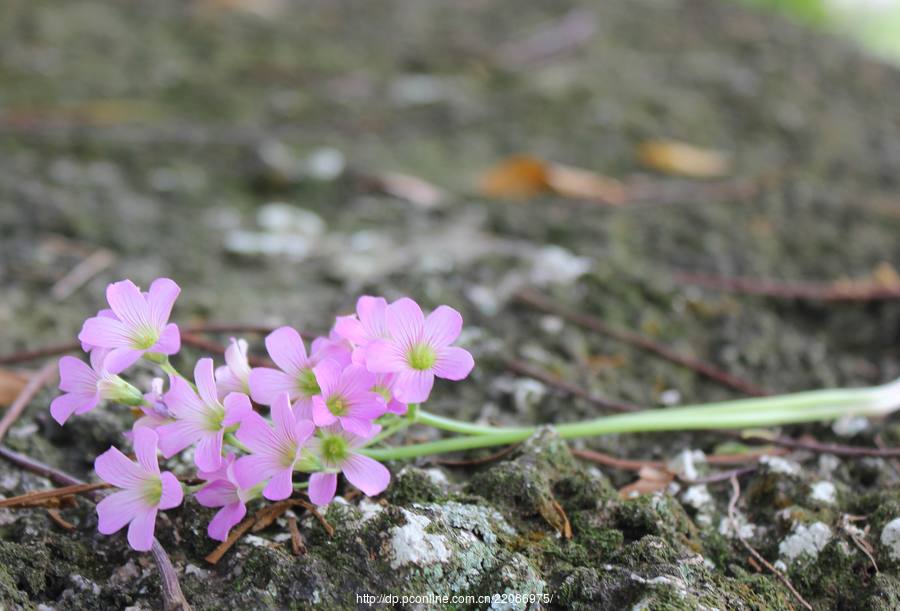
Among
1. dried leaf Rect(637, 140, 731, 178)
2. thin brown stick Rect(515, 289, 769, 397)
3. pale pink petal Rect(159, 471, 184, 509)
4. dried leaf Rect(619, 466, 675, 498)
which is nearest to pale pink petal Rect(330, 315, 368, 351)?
pale pink petal Rect(159, 471, 184, 509)

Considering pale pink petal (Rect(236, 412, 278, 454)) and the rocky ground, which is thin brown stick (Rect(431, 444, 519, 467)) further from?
pale pink petal (Rect(236, 412, 278, 454))

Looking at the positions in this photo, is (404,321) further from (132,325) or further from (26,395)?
(26,395)

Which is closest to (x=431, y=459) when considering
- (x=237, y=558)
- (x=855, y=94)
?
(x=237, y=558)

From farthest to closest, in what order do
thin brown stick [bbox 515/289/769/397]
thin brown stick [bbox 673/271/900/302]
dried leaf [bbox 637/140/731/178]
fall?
dried leaf [bbox 637/140/731/178]
thin brown stick [bbox 673/271/900/302]
thin brown stick [bbox 515/289/769/397]

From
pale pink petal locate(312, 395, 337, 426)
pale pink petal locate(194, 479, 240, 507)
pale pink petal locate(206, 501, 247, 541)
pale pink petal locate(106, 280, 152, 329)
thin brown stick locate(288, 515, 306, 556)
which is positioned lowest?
thin brown stick locate(288, 515, 306, 556)

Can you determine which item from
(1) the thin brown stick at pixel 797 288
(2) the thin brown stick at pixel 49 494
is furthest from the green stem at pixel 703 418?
(1) the thin brown stick at pixel 797 288

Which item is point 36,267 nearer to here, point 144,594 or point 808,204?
point 144,594

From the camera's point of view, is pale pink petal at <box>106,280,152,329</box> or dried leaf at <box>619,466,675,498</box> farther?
dried leaf at <box>619,466,675,498</box>

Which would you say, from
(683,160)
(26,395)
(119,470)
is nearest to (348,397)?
(119,470)
